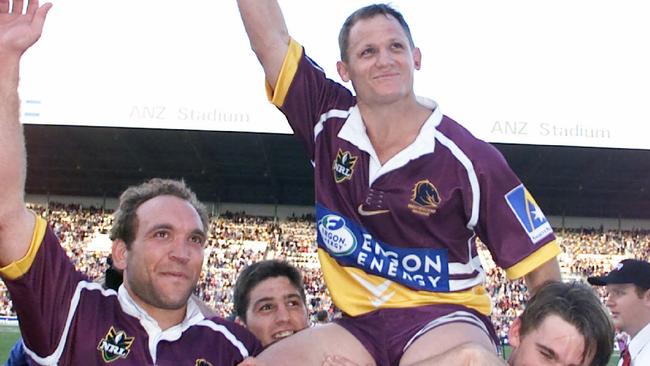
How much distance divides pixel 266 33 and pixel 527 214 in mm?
1304

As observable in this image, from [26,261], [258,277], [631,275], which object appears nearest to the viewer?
[26,261]

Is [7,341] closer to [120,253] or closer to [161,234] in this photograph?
[120,253]

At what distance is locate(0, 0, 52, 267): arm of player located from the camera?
2641 mm

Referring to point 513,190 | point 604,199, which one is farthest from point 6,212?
point 604,199

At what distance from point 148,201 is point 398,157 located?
102 centimetres

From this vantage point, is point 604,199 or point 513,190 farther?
point 604,199

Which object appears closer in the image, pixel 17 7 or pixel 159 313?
pixel 17 7

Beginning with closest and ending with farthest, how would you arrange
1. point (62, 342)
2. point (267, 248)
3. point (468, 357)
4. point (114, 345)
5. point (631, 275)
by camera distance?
point (468, 357)
point (62, 342)
point (114, 345)
point (631, 275)
point (267, 248)

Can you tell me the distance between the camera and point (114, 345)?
3025 mm

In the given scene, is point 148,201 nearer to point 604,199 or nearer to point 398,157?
point 398,157

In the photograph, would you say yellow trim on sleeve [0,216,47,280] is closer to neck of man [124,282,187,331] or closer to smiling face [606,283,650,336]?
neck of man [124,282,187,331]

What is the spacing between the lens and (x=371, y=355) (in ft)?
9.99

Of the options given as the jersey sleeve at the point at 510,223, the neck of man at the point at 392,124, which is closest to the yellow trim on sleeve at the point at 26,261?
the neck of man at the point at 392,124

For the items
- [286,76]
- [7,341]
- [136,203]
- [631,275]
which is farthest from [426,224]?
[7,341]
